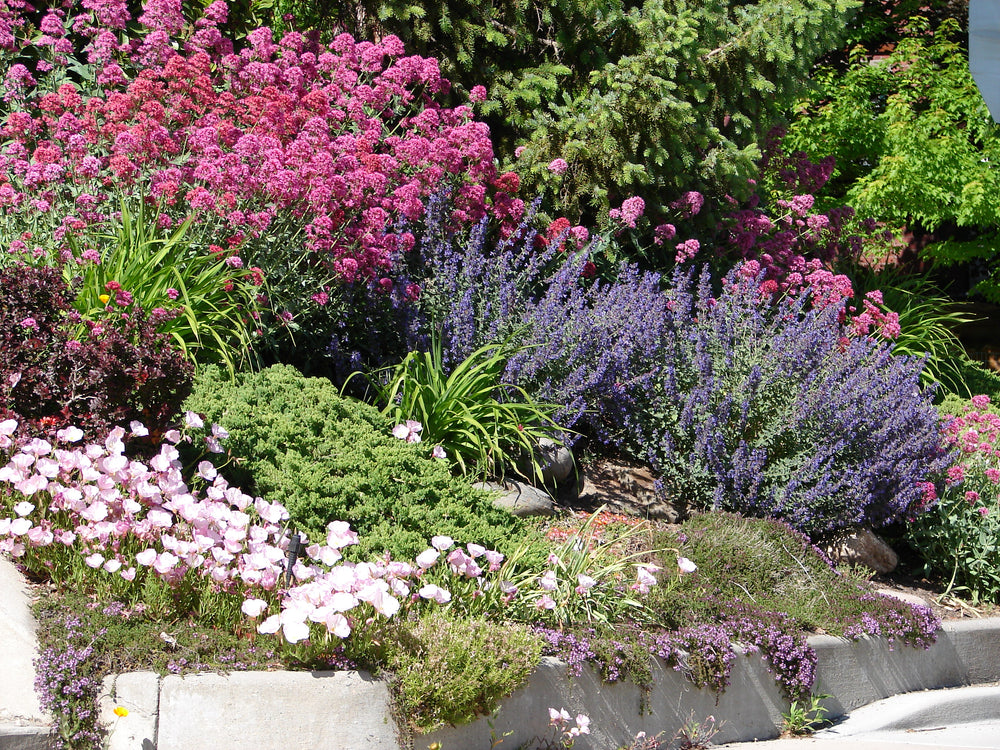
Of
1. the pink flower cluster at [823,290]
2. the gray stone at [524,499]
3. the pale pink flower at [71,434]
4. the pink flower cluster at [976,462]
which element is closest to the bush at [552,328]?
the gray stone at [524,499]

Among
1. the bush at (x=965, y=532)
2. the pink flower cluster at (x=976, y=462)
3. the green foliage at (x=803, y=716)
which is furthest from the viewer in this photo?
the pink flower cluster at (x=976, y=462)

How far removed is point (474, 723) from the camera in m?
3.56

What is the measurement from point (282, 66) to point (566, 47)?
257 centimetres

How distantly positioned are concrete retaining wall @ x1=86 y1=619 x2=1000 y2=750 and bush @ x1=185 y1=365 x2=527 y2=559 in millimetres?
698

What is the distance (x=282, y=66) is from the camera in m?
6.64

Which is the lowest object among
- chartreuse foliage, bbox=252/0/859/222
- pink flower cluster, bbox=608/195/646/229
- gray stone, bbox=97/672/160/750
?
gray stone, bbox=97/672/160/750

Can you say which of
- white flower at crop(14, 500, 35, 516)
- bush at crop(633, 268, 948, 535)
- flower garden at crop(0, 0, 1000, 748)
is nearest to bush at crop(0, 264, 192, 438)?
flower garden at crop(0, 0, 1000, 748)

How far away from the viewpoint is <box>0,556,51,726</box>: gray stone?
312 centimetres

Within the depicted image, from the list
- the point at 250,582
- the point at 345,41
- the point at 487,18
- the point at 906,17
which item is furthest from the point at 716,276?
the point at 906,17

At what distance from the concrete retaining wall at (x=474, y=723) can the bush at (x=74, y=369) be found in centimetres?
136

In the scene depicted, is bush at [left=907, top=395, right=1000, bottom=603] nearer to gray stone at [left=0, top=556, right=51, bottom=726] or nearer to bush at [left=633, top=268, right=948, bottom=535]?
bush at [left=633, top=268, right=948, bottom=535]

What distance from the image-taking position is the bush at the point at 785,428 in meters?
5.72

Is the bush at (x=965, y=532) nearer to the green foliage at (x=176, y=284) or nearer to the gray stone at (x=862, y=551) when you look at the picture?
the gray stone at (x=862, y=551)

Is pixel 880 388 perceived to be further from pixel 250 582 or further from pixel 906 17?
pixel 906 17
